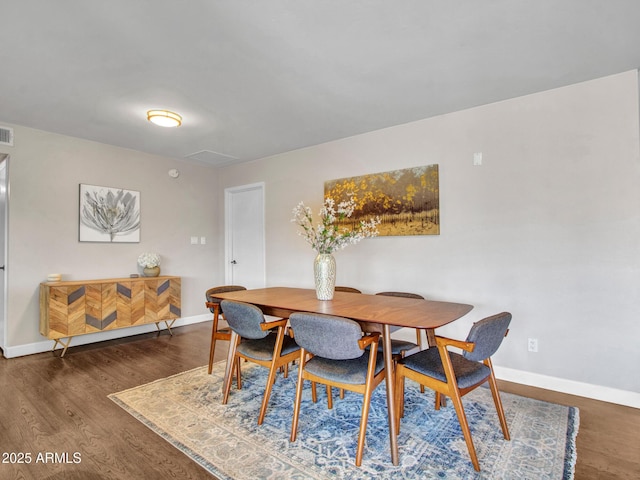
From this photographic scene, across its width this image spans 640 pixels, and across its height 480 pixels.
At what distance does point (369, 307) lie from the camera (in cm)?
226

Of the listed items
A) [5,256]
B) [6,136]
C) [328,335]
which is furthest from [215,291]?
[6,136]

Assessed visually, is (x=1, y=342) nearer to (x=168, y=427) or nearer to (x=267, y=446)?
(x=168, y=427)

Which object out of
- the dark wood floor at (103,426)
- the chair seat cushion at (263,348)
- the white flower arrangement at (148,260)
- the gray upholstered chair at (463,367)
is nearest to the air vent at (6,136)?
the white flower arrangement at (148,260)

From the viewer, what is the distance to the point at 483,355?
182cm

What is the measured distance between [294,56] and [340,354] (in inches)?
75.8

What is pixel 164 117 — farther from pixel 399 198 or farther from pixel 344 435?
pixel 344 435

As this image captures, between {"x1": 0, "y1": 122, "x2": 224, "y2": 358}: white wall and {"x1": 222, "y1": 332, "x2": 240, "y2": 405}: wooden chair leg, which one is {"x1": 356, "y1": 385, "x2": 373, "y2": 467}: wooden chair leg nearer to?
{"x1": 222, "y1": 332, "x2": 240, "y2": 405}: wooden chair leg

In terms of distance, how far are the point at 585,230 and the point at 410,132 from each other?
177 centimetres

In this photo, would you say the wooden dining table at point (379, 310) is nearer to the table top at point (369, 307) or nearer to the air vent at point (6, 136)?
the table top at point (369, 307)

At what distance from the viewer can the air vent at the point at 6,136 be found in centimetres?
352

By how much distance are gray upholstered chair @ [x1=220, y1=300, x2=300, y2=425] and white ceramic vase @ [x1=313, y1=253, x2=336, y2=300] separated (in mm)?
422

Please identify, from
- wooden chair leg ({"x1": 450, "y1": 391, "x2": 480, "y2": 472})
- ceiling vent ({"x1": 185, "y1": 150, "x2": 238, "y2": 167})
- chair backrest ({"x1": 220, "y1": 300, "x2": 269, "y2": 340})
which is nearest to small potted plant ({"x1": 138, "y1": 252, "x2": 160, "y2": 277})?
ceiling vent ({"x1": 185, "y1": 150, "x2": 238, "y2": 167})

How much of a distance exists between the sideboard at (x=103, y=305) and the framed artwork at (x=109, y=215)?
569 millimetres

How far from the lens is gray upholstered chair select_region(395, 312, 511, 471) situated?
1.73m
